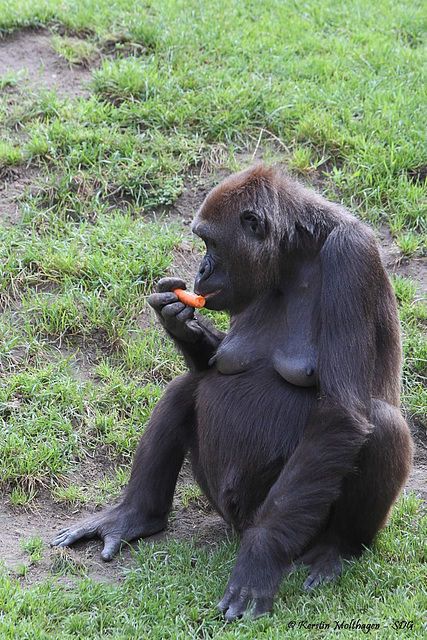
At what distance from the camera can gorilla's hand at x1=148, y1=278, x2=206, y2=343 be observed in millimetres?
5117

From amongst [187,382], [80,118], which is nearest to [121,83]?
[80,118]

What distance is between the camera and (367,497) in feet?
15.4

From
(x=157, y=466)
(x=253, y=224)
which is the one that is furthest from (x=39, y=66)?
(x=157, y=466)

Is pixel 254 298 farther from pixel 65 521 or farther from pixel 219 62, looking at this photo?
pixel 219 62

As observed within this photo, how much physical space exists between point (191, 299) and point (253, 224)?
577 millimetres

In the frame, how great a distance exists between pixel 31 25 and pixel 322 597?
656cm

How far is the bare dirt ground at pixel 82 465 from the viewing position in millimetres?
4977

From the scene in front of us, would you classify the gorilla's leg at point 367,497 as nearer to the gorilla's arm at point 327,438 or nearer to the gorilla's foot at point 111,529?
the gorilla's arm at point 327,438

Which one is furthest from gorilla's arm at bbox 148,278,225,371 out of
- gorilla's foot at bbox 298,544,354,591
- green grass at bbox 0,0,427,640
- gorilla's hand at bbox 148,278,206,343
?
gorilla's foot at bbox 298,544,354,591

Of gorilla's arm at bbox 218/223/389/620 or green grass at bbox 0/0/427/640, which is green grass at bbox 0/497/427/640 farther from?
gorilla's arm at bbox 218/223/389/620

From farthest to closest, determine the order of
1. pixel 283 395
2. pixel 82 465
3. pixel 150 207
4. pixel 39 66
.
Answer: pixel 39 66
pixel 150 207
pixel 82 465
pixel 283 395

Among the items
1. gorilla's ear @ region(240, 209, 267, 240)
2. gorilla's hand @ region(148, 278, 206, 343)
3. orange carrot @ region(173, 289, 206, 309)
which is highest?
gorilla's ear @ region(240, 209, 267, 240)

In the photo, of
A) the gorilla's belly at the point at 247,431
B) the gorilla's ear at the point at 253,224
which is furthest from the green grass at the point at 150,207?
the gorilla's ear at the point at 253,224

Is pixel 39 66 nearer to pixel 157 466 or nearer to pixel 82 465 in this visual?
pixel 82 465
